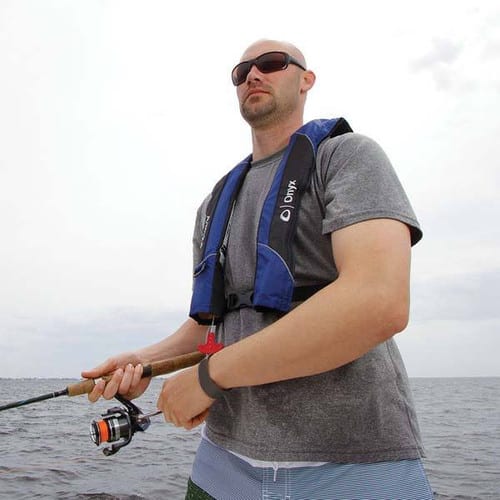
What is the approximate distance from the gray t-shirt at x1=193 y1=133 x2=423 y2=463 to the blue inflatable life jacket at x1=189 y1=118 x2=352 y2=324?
0.07 metres

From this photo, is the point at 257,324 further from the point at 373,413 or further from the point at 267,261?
the point at 373,413

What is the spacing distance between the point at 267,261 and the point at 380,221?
1.83ft

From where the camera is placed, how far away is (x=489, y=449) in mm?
19031

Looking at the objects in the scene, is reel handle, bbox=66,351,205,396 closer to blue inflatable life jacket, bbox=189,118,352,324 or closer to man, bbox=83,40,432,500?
man, bbox=83,40,432,500

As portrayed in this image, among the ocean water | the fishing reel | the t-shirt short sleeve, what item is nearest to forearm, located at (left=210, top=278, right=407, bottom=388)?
the t-shirt short sleeve

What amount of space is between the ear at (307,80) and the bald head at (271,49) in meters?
0.05

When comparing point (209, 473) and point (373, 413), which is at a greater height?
point (373, 413)

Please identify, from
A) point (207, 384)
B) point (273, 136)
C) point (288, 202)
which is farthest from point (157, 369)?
point (273, 136)

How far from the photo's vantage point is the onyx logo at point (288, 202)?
2.36 meters

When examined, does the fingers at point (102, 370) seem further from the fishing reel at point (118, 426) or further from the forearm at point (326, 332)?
the forearm at point (326, 332)

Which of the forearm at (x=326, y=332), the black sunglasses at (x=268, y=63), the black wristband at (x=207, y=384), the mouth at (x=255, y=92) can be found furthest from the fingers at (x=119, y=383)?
the black sunglasses at (x=268, y=63)

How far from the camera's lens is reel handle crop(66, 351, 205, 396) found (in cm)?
273

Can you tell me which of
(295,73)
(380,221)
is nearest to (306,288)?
(380,221)

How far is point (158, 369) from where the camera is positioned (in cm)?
274
